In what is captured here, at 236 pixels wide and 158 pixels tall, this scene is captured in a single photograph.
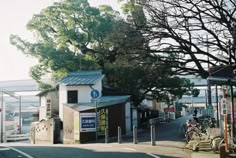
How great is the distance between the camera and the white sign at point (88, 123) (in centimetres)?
2802

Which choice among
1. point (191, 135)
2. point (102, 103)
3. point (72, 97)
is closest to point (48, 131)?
point (72, 97)

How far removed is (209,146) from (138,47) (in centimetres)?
783

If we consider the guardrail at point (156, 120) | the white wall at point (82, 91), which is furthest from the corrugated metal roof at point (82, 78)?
the guardrail at point (156, 120)

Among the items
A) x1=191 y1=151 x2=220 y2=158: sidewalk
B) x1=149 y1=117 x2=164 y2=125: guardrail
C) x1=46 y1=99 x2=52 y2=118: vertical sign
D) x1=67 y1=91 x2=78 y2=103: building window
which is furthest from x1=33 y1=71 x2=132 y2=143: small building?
x1=191 y1=151 x2=220 y2=158: sidewalk

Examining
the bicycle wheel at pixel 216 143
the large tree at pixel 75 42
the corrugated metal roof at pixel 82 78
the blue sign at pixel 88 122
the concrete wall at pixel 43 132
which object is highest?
the large tree at pixel 75 42

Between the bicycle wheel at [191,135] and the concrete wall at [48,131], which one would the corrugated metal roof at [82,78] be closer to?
the concrete wall at [48,131]

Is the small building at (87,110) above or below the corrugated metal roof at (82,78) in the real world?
below

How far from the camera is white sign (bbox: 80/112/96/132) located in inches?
1103

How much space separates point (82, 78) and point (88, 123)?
6.91m

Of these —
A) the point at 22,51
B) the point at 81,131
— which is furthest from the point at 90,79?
the point at 22,51

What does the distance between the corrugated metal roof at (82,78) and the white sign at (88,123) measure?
5.41m

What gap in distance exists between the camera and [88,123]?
28.3 m

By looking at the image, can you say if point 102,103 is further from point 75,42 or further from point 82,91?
point 75,42

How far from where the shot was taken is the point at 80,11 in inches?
1462
